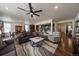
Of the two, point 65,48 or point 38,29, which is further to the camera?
point 38,29

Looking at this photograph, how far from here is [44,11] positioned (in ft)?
6.39

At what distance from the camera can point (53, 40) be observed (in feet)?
6.56

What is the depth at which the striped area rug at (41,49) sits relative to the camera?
76.9 inches

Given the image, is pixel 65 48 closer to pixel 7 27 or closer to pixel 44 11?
pixel 44 11

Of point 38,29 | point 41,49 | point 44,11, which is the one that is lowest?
point 41,49

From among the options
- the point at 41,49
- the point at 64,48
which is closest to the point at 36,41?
the point at 41,49

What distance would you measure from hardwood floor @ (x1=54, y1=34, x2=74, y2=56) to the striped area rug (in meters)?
0.11

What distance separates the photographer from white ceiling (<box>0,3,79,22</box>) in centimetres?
190

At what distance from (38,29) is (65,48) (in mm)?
783

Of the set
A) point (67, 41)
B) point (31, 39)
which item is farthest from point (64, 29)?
point (31, 39)

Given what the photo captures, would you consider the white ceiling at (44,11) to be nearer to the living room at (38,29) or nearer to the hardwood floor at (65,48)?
the living room at (38,29)

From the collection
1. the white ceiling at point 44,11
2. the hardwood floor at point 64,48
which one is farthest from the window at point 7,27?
the hardwood floor at point 64,48

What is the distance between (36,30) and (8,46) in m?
0.75

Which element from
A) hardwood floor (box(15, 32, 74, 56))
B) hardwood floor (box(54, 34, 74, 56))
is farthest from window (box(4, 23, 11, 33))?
hardwood floor (box(54, 34, 74, 56))
